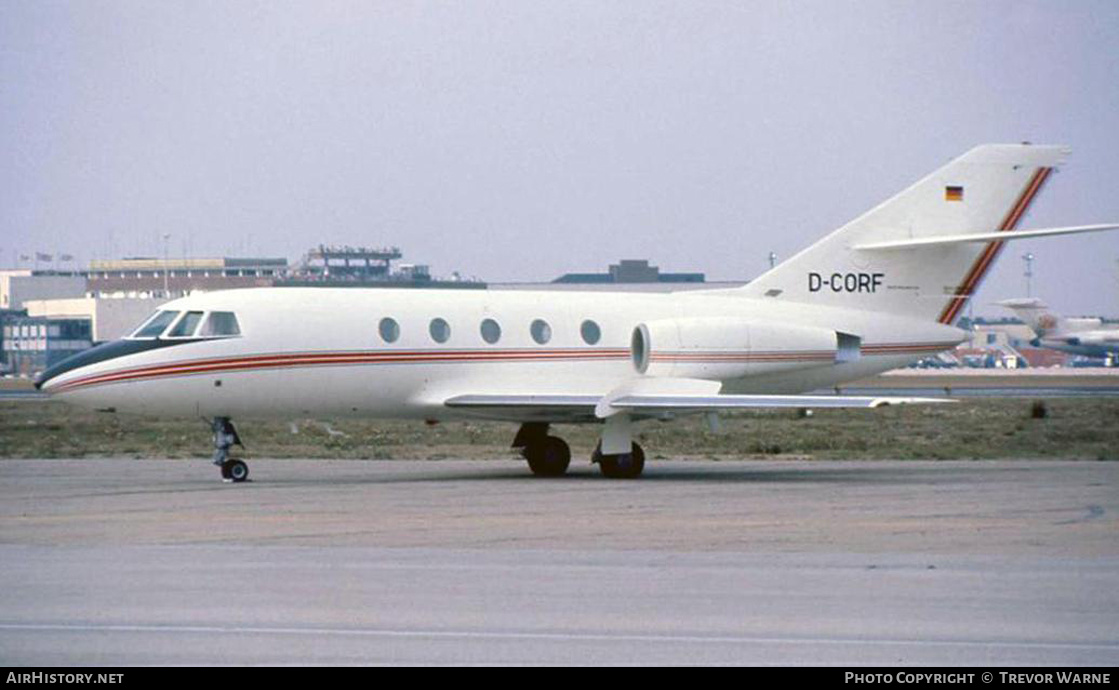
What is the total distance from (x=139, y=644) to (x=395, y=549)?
581 cm

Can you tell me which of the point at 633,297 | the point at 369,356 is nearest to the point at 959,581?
the point at 369,356

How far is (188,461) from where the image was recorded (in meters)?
32.5

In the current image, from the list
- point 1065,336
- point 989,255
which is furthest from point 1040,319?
point 989,255

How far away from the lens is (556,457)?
95.9 ft

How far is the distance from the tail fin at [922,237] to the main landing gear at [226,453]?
10.1 metres

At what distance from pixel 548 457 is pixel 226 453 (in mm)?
5514

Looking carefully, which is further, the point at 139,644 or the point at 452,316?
the point at 452,316

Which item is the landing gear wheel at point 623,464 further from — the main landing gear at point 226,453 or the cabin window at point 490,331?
the main landing gear at point 226,453

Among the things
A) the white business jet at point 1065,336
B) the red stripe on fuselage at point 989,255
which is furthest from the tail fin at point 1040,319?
the red stripe on fuselage at point 989,255

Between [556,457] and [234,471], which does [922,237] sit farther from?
[234,471]

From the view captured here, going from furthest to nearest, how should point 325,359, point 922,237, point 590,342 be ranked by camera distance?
point 922,237
point 590,342
point 325,359

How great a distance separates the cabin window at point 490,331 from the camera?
29.1m
